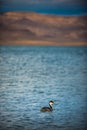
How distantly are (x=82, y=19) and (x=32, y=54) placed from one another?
1.76ft

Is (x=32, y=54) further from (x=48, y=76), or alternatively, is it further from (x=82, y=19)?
(x=82, y=19)

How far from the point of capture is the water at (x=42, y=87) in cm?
262

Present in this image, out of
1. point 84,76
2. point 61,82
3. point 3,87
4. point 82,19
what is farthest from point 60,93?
point 82,19

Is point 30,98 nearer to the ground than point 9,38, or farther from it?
nearer to the ground

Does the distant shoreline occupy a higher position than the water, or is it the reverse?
the distant shoreline

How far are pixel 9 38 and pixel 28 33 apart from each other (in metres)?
0.17

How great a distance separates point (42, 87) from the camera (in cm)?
265

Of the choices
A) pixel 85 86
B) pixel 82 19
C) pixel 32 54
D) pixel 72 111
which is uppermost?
pixel 82 19

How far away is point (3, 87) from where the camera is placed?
8.67 ft

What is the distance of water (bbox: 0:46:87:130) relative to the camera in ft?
8.59

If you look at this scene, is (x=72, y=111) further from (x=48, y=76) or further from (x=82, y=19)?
(x=82, y=19)

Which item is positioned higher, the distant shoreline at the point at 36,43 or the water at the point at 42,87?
the distant shoreline at the point at 36,43

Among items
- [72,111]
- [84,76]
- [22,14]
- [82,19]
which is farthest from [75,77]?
Answer: [22,14]

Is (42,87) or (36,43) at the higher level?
(36,43)
